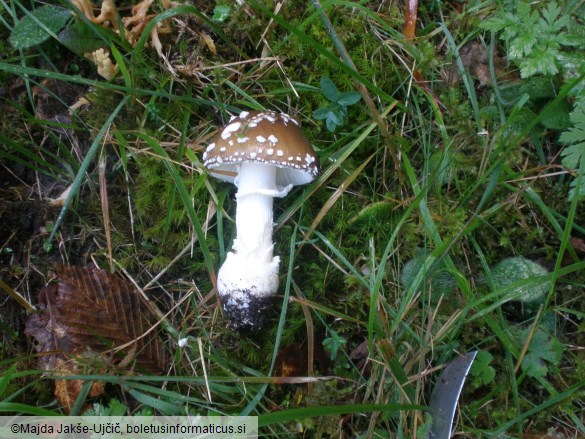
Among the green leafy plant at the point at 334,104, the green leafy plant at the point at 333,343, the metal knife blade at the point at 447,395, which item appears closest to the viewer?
the metal knife blade at the point at 447,395

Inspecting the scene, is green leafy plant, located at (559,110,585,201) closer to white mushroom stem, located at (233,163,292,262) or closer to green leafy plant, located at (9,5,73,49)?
white mushroom stem, located at (233,163,292,262)

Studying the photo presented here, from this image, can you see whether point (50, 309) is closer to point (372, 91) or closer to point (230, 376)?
point (230, 376)

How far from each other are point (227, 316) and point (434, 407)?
1324mm

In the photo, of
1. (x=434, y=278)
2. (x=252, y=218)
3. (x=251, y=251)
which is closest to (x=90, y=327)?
(x=251, y=251)

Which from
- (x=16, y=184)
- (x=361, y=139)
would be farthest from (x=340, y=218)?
(x=16, y=184)

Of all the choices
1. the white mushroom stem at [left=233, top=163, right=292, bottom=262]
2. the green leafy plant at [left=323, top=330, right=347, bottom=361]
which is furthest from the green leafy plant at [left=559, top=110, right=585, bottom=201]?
the white mushroom stem at [left=233, top=163, right=292, bottom=262]

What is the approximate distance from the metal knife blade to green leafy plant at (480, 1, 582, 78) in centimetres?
172

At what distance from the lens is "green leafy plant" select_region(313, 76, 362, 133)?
2953mm

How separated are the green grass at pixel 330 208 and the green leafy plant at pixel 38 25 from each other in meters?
0.11

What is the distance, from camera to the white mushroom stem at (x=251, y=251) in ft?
9.25

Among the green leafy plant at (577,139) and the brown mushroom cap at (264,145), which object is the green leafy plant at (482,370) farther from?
the brown mushroom cap at (264,145)

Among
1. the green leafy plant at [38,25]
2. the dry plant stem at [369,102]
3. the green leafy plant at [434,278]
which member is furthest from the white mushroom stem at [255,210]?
the green leafy plant at [38,25]

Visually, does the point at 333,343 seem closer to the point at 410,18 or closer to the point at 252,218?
the point at 252,218

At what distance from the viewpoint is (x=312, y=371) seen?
9.05 feet
